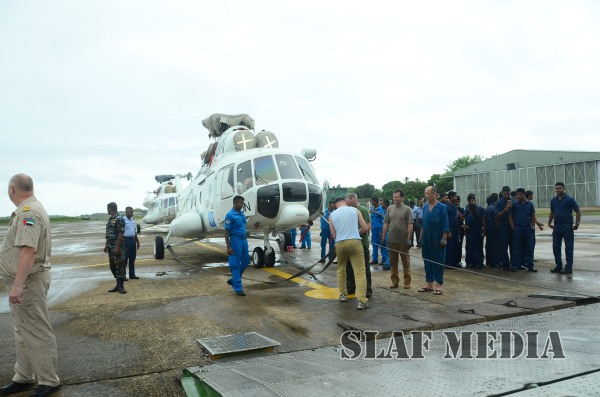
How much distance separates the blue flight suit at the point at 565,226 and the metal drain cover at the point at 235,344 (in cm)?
705

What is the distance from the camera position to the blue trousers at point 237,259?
810cm

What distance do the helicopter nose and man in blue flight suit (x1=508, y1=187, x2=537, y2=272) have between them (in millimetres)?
4579

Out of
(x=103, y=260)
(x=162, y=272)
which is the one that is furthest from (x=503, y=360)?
(x=103, y=260)

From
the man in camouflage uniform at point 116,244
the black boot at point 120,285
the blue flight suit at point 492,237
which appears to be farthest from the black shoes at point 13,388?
the blue flight suit at point 492,237

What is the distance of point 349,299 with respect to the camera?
7504mm

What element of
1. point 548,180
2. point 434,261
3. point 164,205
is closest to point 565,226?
point 434,261

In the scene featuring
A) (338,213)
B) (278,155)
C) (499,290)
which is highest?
(278,155)

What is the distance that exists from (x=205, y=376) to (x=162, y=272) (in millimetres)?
8131

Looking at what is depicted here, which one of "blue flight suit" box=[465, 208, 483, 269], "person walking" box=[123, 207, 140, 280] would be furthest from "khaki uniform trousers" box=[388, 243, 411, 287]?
"person walking" box=[123, 207, 140, 280]

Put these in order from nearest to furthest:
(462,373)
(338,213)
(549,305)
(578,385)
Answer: (578,385) < (462,373) < (549,305) < (338,213)

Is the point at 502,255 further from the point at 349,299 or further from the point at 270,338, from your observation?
the point at 270,338

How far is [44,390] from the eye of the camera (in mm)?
3912

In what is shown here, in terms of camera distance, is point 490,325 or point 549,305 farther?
point 549,305

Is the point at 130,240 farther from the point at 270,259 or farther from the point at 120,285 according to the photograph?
the point at 270,259
